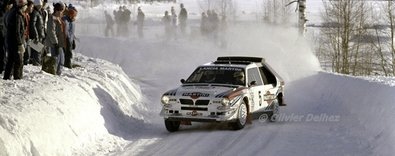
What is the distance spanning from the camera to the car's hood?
39.6 ft

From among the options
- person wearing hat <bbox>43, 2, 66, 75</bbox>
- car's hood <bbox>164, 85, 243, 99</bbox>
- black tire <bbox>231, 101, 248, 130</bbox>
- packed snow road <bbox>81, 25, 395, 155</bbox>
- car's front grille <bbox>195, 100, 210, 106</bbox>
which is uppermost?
person wearing hat <bbox>43, 2, 66, 75</bbox>

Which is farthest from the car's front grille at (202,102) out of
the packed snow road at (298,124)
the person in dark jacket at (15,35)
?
the person in dark jacket at (15,35)

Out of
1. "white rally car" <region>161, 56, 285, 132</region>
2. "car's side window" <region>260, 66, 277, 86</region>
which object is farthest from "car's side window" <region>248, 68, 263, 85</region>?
"car's side window" <region>260, 66, 277, 86</region>

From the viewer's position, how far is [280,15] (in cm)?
4044

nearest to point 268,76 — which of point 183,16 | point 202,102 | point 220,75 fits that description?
point 220,75

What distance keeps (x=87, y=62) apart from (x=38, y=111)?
10922 mm

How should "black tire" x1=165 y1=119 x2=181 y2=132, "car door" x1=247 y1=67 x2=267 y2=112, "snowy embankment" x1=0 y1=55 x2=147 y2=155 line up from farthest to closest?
"car door" x1=247 y1=67 x2=267 y2=112
"black tire" x1=165 y1=119 x2=181 y2=132
"snowy embankment" x1=0 y1=55 x2=147 y2=155

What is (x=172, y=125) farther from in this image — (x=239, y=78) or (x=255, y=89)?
(x=255, y=89)

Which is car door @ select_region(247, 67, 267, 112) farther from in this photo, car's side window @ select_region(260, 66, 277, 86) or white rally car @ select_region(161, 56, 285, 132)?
car's side window @ select_region(260, 66, 277, 86)

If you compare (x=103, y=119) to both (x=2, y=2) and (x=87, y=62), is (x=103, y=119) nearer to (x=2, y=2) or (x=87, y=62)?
(x=2, y=2)

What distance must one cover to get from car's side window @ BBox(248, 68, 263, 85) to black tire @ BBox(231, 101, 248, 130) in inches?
35.4

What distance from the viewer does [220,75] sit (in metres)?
13.3

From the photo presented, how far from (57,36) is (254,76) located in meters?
4.77

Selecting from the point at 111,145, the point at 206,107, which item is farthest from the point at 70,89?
the point at 206,107
